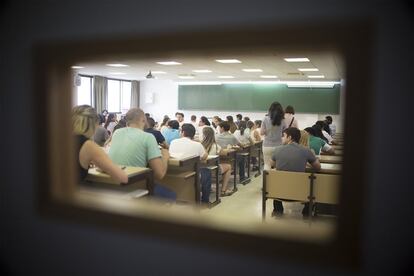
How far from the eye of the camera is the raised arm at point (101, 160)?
2.75 metres

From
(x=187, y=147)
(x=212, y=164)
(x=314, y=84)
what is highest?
(x=314, y=84)

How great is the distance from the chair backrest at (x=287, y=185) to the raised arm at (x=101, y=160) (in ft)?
5.98

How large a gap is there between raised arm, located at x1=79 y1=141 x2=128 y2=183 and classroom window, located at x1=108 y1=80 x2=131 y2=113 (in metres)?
10.6

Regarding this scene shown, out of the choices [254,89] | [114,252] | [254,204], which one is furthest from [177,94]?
[114,252]

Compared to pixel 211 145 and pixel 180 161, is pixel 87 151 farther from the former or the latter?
pixel 211 145

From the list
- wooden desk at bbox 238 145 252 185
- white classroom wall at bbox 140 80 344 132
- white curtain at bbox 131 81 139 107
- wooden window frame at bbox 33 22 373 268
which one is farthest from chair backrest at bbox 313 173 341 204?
white curtain at bbox 131 81 139 107

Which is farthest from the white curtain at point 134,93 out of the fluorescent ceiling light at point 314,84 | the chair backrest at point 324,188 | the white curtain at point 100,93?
the chair backrest at point 324,188

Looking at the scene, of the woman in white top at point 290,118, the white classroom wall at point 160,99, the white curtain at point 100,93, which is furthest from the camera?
the white classroom wall at point 160,99

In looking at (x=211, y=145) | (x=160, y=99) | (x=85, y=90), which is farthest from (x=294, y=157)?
(x=160, y=99)

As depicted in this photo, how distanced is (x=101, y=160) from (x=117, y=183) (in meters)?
0.24

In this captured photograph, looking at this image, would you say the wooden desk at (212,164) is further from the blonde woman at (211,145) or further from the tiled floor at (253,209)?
the blonde woman at (211,145)

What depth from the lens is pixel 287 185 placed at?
4035 mm
